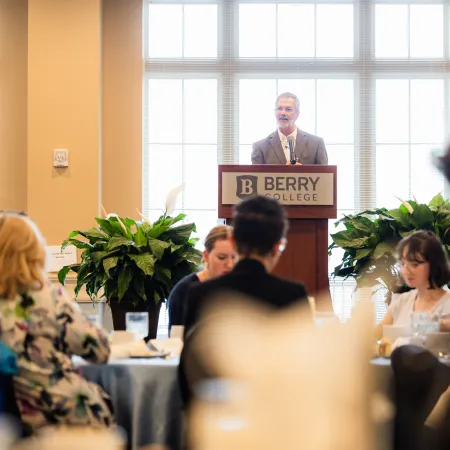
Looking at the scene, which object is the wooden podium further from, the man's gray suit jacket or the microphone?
the man's gray suit jacket

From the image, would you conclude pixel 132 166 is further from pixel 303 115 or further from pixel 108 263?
pixel 108 263

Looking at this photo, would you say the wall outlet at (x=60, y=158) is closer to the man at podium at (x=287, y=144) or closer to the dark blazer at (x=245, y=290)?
the man at podium at (x=287, y=144)

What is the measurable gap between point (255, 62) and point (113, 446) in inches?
228

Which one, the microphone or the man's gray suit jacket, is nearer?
the microphone

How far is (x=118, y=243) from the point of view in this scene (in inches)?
200

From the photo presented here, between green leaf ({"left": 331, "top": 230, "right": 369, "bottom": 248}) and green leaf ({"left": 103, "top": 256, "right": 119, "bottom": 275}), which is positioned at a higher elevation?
green leaf ({"left": 331, "top": 230, "right": 369, "bottom": 248})

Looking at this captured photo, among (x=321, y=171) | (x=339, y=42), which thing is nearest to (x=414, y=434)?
(x=321, y=171)

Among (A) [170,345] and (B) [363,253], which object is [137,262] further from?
(A) [170,345]

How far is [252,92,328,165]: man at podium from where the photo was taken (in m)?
5.44

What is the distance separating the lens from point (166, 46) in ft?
23.5

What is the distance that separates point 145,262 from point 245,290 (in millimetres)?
2847

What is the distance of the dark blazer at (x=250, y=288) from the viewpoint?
2.23 meters

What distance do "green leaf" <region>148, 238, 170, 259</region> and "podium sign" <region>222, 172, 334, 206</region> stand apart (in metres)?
0.85

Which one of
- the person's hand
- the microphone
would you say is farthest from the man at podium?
the person's hand
